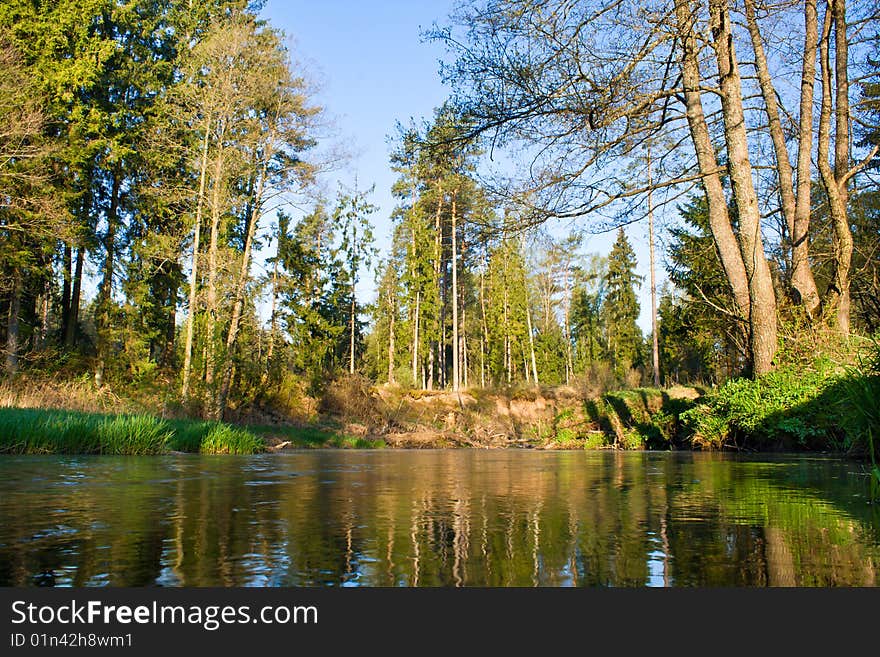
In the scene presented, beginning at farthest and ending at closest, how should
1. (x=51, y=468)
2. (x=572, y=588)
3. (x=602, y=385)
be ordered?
1. (x=602, y=385)
2. (x=51, y=468)
3. (x=572, y=588)

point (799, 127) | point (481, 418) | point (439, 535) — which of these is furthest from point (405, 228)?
point (439, 535)

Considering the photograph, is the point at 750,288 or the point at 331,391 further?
the point at 331,391

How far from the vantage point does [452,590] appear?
1.78 m

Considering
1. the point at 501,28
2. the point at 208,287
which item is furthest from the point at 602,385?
the point at 501,28

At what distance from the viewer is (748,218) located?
9961 millimetres

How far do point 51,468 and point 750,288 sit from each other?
9713 mm

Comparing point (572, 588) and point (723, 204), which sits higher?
point (723, 204)

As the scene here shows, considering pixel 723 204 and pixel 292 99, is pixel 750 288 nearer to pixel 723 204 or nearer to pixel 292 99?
pixel 723 204

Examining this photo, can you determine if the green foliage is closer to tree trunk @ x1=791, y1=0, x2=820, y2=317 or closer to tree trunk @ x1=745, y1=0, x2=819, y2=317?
tree trunk @ x1=791, y1=0, x2=820, y2=317

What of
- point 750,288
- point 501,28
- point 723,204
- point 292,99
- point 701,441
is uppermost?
point 292,99

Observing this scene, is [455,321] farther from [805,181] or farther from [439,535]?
[439,535]

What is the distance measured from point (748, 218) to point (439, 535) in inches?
357

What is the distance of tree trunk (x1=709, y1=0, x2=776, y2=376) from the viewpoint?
9969mm

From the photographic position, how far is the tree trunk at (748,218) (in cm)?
997
